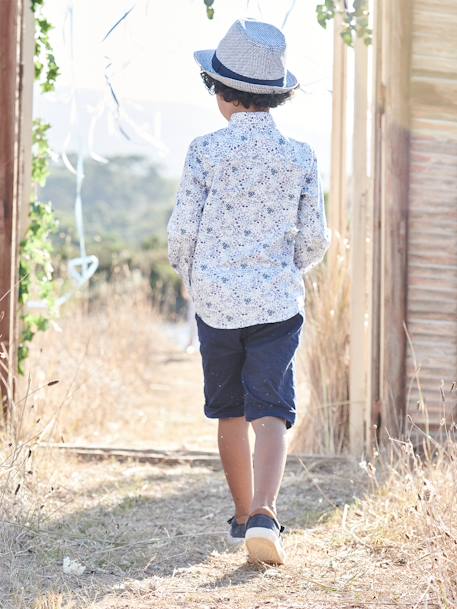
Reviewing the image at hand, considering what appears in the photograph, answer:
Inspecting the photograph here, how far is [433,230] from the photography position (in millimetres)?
5156

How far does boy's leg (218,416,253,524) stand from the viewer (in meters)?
3.67

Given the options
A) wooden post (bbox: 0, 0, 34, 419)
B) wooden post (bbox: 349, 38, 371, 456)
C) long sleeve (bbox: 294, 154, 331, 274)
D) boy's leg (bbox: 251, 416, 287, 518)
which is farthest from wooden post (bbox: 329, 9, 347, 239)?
boy's leg (bbox: 251, 416, 287, 518)

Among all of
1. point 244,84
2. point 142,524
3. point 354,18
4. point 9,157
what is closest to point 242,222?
point 244,84

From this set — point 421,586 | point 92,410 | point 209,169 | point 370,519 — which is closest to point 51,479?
point 370,519

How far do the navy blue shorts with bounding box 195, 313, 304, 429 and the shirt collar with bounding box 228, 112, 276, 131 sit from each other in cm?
60

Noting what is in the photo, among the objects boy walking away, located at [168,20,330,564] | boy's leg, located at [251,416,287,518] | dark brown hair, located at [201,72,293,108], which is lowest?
boy's leg, located at [251,416,287,518]

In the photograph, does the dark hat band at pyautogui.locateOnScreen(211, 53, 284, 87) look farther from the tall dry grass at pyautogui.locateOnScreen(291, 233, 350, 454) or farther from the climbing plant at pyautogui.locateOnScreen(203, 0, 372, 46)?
the tall dry grass at pyautogui.locateOnScreen(291, 233, 350, 454)

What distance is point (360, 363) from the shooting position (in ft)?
17.7

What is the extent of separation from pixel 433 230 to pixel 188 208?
6.51ft

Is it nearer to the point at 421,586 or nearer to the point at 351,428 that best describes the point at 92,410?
the point at 351,428

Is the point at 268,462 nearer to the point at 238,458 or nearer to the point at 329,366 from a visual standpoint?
the point at 238,458

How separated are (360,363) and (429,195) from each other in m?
0.85

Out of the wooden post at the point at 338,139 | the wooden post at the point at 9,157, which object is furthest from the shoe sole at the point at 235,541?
the wooden post at the point at 338,139

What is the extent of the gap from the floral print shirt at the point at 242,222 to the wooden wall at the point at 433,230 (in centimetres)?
173
